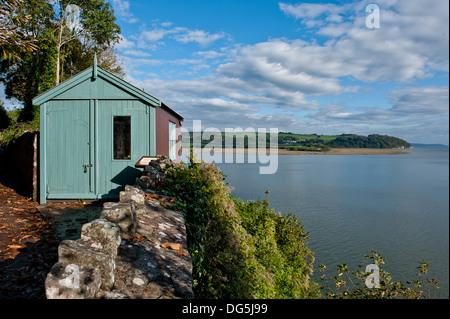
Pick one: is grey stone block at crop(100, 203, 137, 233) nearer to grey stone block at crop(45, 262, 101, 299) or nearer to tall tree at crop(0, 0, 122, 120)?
grey stone block at crop(45, 262, 101, 299)

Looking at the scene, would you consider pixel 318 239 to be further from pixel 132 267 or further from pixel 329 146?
pixel 329 146

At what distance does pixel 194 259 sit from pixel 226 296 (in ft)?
3.82

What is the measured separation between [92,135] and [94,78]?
6.06ft

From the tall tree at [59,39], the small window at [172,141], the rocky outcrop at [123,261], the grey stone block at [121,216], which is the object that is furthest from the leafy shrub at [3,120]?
the grey stone block at [121,216]

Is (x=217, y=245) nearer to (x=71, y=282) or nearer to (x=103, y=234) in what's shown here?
(x=103, y=234)

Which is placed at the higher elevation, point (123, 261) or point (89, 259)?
point (89, 259)

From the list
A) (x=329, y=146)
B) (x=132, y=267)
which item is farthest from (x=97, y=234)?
(x=329, y=146)

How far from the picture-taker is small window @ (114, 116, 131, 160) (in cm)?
977

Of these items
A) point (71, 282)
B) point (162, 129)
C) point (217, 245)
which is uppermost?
point (162, 129)

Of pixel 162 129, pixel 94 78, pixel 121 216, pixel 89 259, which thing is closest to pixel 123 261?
pixel 89 259

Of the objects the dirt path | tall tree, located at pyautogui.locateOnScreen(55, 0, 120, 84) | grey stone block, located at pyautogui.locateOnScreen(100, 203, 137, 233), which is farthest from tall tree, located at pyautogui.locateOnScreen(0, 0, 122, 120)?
grey stone block, located at pyautogui.locateOnScreen(100, 203, 137, 233)

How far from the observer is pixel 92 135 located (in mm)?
9711

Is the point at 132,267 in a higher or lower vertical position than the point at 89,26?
lower
